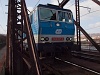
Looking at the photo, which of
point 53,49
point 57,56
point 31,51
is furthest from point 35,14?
point 31,51

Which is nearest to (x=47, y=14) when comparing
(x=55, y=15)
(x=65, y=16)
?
(x=55, y=15)

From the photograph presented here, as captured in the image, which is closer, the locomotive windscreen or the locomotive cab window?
the locomotive windscreen

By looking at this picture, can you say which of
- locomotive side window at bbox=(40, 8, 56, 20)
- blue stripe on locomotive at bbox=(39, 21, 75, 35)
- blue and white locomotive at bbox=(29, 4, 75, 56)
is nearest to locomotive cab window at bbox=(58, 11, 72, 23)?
blue and white locomotive at bbox=(29, 4, 75, 56)

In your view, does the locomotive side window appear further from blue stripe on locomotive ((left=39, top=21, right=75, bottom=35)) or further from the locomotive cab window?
the locomotive cab window

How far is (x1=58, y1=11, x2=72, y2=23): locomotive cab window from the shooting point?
10780mm

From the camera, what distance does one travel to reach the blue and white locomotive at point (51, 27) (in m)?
9.91

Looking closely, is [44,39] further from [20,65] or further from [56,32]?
[20,65]

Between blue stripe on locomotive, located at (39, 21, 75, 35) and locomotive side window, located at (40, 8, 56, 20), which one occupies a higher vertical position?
locomotive side window, located at (40, 8, 56, 20)

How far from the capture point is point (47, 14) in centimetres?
1025

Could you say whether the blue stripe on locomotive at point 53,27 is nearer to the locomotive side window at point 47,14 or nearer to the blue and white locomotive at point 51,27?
the blue and white locomotive at point 51,27

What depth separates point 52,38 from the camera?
10305mm

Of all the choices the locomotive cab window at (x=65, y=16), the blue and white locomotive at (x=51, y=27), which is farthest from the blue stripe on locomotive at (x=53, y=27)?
the locomotive cab window at (x=65, y=16)

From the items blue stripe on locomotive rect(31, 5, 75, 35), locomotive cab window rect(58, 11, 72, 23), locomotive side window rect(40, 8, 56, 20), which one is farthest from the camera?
locomotive cab window rect(58, 11, 72, 23)

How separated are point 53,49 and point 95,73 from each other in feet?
13.3
